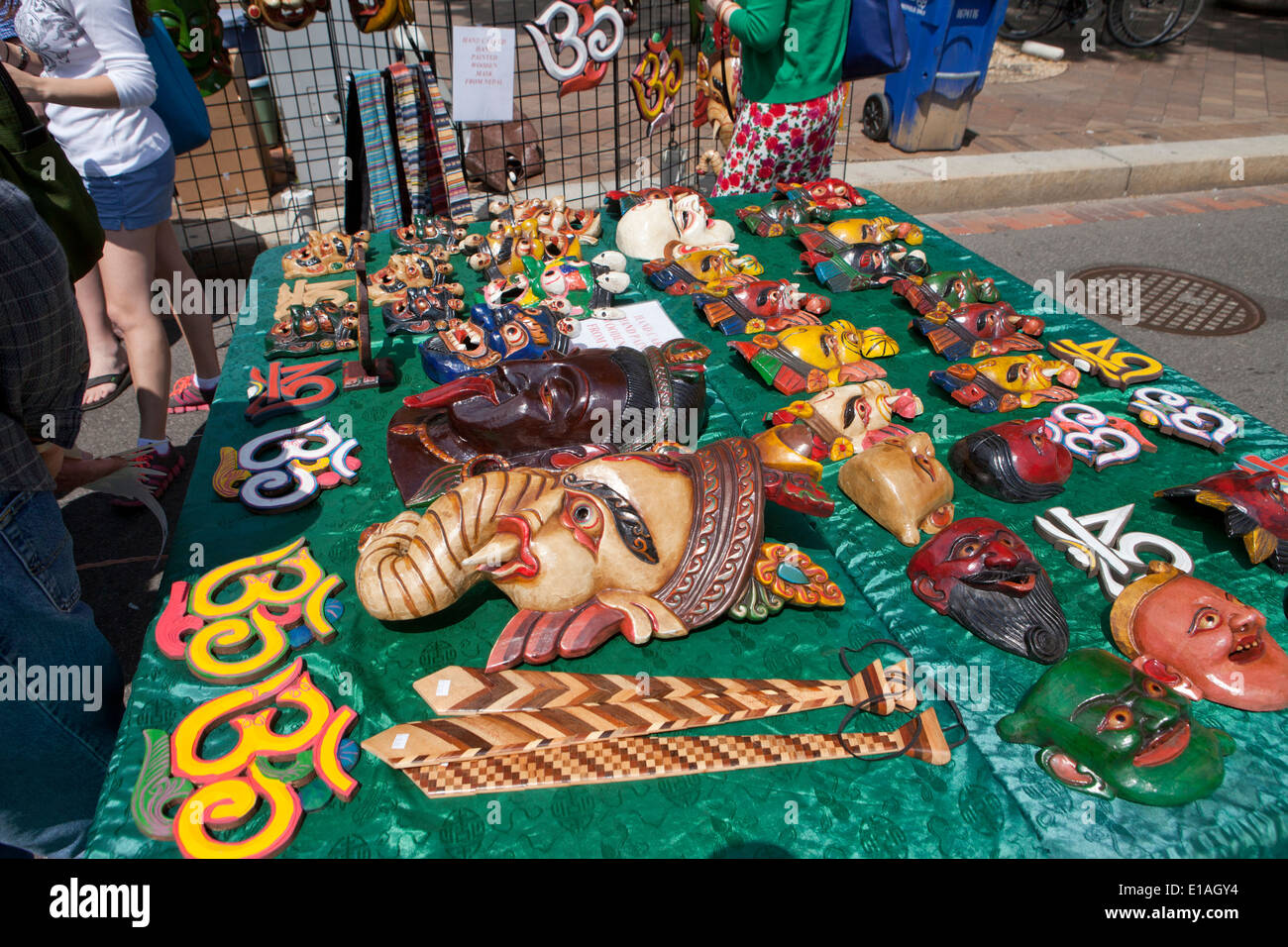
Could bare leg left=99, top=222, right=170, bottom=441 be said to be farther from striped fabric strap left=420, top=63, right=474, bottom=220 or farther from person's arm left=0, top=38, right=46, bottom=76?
striped fabric strap left=420, top=63, right=474, bottom=220

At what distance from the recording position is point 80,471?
1936 millimetres

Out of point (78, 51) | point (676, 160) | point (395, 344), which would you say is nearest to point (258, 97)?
point (676, 160)

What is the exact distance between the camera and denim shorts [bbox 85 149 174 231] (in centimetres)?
273

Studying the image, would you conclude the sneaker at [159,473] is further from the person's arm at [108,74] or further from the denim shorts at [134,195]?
the person's arm at [108,74]

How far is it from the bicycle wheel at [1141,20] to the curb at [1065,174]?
357cm

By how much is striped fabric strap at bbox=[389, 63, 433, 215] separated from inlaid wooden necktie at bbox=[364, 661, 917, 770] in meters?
2.81

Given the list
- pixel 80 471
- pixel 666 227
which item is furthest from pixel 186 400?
pixel 666 227

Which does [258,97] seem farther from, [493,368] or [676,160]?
[493,368]

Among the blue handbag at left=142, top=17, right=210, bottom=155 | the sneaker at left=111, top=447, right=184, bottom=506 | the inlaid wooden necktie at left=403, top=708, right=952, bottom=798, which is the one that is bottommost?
the sneaker at left=111, top=447, right=184, bottom=506

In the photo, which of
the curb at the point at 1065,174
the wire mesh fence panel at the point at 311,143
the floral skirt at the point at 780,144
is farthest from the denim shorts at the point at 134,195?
the curb at the point at 1065,174

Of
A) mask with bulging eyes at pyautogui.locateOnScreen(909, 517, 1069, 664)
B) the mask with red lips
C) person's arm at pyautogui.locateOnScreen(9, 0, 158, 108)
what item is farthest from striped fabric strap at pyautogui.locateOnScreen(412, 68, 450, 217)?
the mask with red lips

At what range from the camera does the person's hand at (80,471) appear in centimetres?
190

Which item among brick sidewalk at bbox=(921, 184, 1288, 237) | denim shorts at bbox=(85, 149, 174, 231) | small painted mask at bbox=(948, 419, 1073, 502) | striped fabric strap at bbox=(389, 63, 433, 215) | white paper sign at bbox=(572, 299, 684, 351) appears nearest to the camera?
small painted mask at bbox=(948, 419, 1073, 502)

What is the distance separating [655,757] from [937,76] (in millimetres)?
6370
